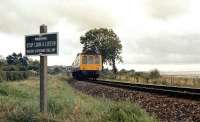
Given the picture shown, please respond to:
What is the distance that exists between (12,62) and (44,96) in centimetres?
10757

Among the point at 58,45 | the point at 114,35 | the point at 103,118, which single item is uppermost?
the point at 114,35

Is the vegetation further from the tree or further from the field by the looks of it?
the tree

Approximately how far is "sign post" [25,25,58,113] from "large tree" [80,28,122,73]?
63408 mm

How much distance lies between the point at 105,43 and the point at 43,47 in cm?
6813

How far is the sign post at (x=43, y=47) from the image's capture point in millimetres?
10875

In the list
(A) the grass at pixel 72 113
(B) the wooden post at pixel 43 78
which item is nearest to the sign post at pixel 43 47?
(B) the wooden post at pixel 43 78

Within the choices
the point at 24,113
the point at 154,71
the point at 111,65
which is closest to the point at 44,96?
the point at 24,113

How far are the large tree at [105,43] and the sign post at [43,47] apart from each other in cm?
6341

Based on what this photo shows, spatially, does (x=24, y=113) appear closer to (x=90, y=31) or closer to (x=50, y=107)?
(x=50, y=107)

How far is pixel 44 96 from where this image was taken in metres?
11.4

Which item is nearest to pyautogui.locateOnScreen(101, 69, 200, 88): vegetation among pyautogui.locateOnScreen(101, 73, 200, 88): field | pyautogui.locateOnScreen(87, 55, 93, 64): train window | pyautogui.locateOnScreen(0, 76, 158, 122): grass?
pyautogui.locateOnScreen(101, 73, 200, 88): field

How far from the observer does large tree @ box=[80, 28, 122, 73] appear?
77.3 meters

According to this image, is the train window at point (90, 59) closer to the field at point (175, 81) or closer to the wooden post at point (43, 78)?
the field at point (175, 81)

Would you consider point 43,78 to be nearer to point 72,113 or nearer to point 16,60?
point 72,113
